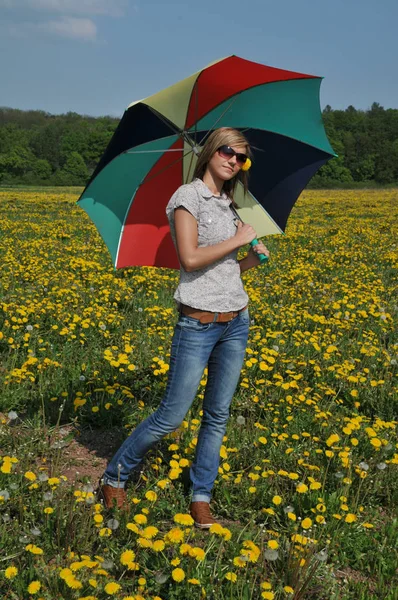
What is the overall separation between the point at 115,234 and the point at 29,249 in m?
7.93

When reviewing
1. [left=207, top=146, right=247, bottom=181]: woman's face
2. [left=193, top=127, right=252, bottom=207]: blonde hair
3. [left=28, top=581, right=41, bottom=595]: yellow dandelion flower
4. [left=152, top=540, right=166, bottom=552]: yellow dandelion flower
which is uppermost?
[left=193, top=127, right=252, bottom=207]: blonde hair

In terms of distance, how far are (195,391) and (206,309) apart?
51 cm

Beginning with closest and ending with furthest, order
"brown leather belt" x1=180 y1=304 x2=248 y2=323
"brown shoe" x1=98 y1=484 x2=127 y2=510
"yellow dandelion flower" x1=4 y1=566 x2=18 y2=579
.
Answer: "yellow dandelion flower" x1=4 y1=566 x2=18 y2=579 < "brown leather belt" x1=180 y1=304 x2=248 y2=323 < "brown shoe" x1=98 y1=484 x2=127 y2=510

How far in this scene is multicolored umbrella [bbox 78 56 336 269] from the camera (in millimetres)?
2912

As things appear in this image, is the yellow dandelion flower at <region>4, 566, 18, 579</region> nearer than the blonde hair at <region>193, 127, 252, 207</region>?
Yes

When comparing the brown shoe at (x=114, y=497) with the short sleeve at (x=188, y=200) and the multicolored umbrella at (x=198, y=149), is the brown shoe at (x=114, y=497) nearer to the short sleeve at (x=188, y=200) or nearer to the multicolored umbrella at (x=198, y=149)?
the multicolored umbrella at (x=198, y=149)

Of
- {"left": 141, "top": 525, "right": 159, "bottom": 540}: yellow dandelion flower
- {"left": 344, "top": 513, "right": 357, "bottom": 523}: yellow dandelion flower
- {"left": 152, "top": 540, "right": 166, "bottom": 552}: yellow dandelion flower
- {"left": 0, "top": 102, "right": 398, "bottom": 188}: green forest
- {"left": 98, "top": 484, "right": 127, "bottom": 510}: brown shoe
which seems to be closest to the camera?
{"left": 152, "top": 540, "right": 166, "bottom": 552}: yellow dandelion flower

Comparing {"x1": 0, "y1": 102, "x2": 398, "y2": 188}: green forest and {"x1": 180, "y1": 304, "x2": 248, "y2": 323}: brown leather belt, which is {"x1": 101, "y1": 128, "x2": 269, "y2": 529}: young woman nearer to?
{"x1": 180, "y1": 304, "x2": 248, "y2": 323}: brown leather belt

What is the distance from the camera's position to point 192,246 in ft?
8.96

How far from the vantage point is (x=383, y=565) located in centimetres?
289

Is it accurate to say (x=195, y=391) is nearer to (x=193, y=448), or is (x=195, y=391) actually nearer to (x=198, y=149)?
(x=193, y=448)

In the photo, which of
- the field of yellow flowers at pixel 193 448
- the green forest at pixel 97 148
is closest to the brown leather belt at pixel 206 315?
the field of yellow flowers at pixel 193 448

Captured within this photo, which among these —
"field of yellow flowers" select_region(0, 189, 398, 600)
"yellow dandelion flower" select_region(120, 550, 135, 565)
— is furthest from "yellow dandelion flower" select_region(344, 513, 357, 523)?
"yellow dandelion flower" select_region(120, 550, 135, 565)

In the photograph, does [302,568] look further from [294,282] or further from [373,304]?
[294,282]
